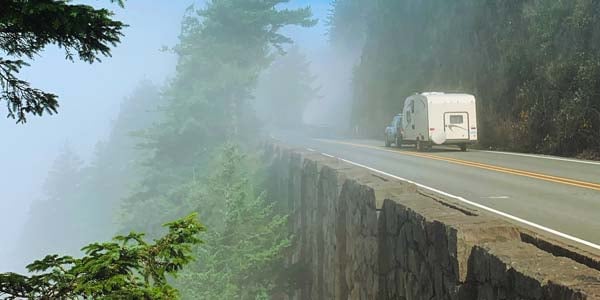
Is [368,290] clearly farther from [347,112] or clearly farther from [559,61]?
[347,112]

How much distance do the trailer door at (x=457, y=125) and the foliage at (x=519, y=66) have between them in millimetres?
2511

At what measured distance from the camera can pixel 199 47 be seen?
135 ft

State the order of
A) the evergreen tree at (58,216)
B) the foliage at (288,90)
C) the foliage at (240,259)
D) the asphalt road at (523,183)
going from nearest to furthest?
the asphalt road at (523,183) < the foliage at (240,259) < the evergreen tree at (58,216) < the foliage at (288,90)

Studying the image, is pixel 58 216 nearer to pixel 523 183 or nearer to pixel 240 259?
pixel 240 259

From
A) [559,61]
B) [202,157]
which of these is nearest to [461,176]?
[559,61]

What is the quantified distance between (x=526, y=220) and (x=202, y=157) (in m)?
31.4

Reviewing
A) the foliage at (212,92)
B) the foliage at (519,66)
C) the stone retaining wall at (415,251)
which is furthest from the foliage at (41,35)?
the foliage at (212,92)

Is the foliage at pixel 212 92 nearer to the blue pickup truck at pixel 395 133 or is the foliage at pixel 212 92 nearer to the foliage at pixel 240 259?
the blue pickup truck at pixel 395 133

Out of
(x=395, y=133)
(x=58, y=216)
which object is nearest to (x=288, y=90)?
(x=58, y=216)

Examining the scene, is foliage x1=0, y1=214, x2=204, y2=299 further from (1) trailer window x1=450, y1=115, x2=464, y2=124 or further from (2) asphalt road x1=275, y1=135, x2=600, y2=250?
(1) trailer window x1=450, y1=115, x2=464, y2=124

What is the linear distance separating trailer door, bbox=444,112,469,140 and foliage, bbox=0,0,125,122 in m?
19.7

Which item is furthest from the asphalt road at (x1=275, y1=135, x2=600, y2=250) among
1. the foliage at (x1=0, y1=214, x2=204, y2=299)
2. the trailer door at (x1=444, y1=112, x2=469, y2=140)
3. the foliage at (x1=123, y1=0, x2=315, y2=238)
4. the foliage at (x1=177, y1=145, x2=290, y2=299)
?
the foliage at (x1=123, y1=0, x2=315, y2=238)

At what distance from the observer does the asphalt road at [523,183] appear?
8.42 metres

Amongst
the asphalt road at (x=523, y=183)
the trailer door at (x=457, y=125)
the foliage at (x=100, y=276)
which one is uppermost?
the trailer door at (x=457, y=125)
